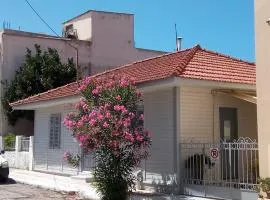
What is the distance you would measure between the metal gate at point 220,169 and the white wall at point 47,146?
6.15 metres

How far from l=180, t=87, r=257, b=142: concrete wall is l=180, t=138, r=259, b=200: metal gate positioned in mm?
761

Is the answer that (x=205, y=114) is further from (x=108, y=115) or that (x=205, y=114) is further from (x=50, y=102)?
(x=50, y=102)

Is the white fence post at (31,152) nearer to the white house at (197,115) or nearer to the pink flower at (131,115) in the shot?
the white house at (197,115)

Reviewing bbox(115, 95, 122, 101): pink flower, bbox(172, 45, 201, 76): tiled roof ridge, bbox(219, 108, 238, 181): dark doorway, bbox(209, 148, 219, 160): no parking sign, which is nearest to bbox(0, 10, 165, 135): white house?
bbox(172, 45, 201, 76): tiled roof ridge

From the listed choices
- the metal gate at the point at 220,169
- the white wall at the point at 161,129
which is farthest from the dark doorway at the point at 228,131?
the white wall at the point at 161,129

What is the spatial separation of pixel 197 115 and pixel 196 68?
1.44m

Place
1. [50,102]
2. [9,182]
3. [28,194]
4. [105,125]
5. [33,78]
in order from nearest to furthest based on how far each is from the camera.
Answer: [105,125] < [28,194] < [9,182] < [50,102] < [33,78]

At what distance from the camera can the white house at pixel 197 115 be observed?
13125mm

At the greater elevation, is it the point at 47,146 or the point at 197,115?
the point at 197,115

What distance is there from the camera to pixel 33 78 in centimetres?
2858

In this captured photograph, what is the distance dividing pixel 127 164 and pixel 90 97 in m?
2.02

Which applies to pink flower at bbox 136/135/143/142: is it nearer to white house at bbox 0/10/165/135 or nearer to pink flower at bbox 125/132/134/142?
pink flower at bbox 125/132/134/142

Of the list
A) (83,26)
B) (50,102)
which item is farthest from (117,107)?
(83,26)

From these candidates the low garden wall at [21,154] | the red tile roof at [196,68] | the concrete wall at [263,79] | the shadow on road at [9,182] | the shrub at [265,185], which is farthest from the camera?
the low garden wall at [21,154]
